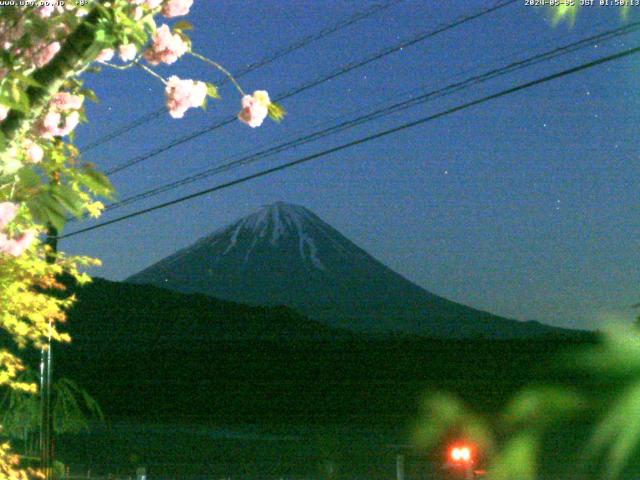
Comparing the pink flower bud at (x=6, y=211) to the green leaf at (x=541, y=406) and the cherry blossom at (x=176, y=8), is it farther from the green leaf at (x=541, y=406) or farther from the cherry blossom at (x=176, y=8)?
the green leaf at (x=541, y=406)

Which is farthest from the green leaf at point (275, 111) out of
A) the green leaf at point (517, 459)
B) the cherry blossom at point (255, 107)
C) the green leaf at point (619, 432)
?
the green leaf at point (619, 432)

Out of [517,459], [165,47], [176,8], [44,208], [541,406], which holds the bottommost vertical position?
[44,208]

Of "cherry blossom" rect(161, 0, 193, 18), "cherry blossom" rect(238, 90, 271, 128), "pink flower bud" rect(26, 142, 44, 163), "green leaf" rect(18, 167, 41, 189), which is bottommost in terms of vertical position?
"green leaf" rect(18, 167, 41, 189)

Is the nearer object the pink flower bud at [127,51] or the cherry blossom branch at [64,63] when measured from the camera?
the cherry blossom branch at [64,63]

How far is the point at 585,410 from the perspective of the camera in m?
36.4

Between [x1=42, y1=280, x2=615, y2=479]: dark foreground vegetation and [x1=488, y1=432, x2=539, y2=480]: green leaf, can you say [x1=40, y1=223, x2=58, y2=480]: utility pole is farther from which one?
[x1=42, y1=280, x2=615, y2=479]: dark foreground vegetation

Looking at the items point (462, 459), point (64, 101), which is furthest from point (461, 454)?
point (64, 101)

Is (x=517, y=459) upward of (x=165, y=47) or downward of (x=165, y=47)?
downward

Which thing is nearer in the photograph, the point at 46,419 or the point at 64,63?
the point at 64,63

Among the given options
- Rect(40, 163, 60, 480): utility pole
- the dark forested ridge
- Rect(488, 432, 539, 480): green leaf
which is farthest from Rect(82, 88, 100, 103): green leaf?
the dark forested ridge

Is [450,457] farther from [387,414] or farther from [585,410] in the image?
[387,414]

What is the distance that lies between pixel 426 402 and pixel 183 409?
18.3 meters

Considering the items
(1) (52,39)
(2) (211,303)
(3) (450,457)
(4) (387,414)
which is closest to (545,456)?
(3) (450,457)

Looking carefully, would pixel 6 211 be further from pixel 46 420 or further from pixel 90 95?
pixel 46 420
